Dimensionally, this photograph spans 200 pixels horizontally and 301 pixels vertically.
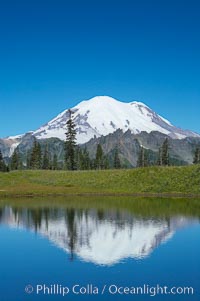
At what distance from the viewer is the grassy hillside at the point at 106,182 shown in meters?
91.1

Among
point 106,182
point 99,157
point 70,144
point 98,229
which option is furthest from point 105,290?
point 99,157

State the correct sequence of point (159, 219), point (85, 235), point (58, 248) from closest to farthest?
point (58, 248) < point (85, 235) < point (159, 219)

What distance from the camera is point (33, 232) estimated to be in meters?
45.4

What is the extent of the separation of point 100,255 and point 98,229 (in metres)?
11.9

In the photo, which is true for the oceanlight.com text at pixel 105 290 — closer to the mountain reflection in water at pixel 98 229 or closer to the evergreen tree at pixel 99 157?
the mountain reflection in water at pixel 98 229

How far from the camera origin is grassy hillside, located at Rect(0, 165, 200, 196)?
9106cm

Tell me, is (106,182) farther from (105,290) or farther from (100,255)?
(105,290)

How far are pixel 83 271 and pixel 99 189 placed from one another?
6498cm

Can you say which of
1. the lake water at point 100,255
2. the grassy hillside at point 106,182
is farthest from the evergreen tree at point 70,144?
the lake water at point 100,255

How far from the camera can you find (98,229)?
4581 centimetres

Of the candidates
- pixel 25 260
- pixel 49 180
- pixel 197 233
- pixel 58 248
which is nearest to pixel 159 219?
pixel 197 233

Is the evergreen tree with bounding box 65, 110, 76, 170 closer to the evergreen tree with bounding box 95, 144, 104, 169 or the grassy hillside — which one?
the grassy hillside

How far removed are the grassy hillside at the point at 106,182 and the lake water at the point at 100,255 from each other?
3109cm

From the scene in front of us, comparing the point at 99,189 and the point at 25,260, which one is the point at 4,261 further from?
the point at 99,189
